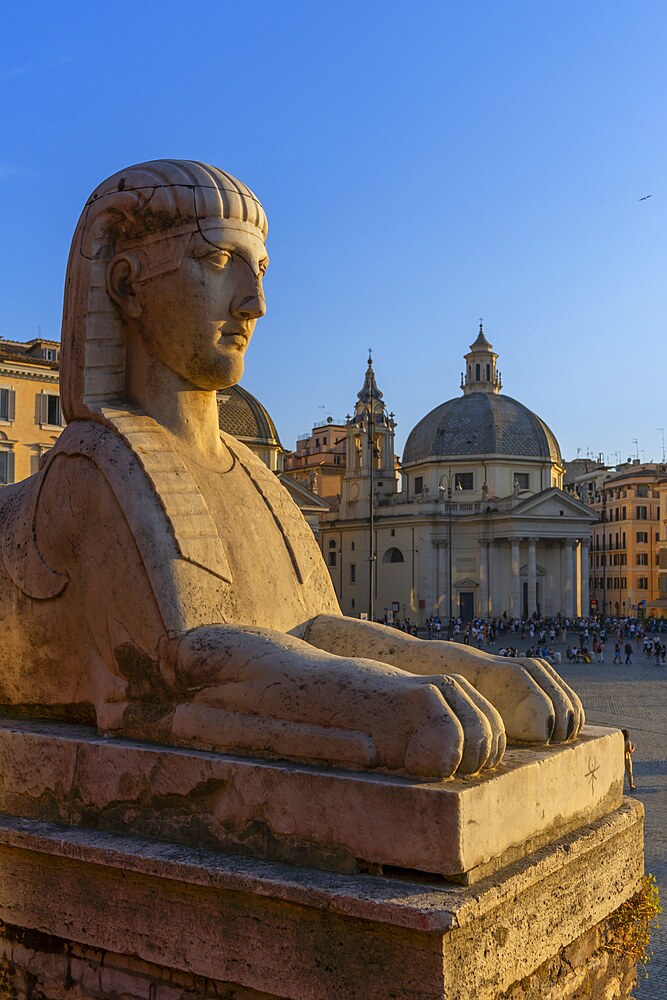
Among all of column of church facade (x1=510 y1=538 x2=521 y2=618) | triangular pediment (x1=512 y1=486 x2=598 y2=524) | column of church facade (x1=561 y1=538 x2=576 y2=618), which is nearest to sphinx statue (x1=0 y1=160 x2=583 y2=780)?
triangular pediment (x1=512 y1=486 x2=598 y2=524)

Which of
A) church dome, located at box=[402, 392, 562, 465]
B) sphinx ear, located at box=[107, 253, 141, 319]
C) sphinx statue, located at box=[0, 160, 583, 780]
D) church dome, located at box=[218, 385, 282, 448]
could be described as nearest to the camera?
sphinx statue, located at box=[0, 160, 583, 780]

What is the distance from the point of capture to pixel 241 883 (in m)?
2.75

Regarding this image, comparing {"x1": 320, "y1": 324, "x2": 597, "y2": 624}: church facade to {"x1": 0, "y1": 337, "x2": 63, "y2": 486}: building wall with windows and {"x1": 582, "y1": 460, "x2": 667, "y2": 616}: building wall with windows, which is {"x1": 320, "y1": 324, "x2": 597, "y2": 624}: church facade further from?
{"x1": 0, "y1": 337, "x2": 63, "y2": 486}: building wall with windows

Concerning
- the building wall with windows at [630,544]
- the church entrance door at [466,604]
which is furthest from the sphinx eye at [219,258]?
the building wall with windows at [630,544]

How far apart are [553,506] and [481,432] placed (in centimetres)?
680

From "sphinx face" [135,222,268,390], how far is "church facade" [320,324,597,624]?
4994 centimetres

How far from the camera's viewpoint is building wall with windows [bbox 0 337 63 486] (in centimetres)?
3434

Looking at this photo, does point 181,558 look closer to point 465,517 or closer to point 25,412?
point 25,412

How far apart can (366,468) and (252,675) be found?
5864cm

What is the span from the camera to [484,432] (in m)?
60.6

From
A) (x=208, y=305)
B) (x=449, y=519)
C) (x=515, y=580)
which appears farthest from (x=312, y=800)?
(x=515, y=580)

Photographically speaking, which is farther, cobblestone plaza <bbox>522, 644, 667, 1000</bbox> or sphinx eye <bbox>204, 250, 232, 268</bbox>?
cobblestone plaza <bbox>522, 644, 667, 1000</bbox>

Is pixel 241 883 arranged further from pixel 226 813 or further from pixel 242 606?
pixel 242 606

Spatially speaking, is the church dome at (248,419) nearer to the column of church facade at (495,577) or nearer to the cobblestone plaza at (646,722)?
the column of church facade at (495,577)
